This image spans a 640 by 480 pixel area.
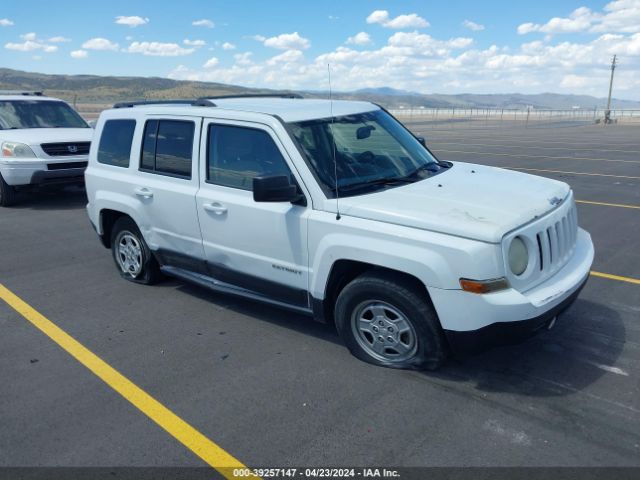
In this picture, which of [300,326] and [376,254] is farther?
[300,326]

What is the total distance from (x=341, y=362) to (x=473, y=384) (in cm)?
96

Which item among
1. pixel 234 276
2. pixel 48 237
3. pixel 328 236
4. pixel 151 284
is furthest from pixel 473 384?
pixel 48 237

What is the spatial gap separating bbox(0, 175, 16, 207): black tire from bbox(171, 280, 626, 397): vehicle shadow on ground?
7.40 metres

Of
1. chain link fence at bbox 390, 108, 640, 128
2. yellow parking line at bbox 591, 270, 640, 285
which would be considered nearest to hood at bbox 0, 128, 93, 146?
yellow parking line at bbox 591, 270, 640, 285

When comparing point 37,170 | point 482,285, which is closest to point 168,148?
point 482,285

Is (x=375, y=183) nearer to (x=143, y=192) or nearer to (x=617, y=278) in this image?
(x=143, y=192)

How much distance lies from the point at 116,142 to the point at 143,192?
2.78ft

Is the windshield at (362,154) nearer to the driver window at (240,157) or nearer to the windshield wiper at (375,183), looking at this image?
the windshield wiper at (375,183)

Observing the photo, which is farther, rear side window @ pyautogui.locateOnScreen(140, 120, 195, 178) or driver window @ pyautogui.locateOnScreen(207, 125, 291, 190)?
rear side window @ pyautogui.locateOnScreen(140, 120, 195, 178)

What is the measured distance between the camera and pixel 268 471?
299 cm

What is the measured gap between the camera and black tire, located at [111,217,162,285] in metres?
5.71

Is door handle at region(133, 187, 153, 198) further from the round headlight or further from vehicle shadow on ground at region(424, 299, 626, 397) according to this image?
the round headlight

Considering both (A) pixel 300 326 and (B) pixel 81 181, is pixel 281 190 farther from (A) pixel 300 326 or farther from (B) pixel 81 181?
(B) pixel 81 181

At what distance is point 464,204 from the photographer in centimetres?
377
